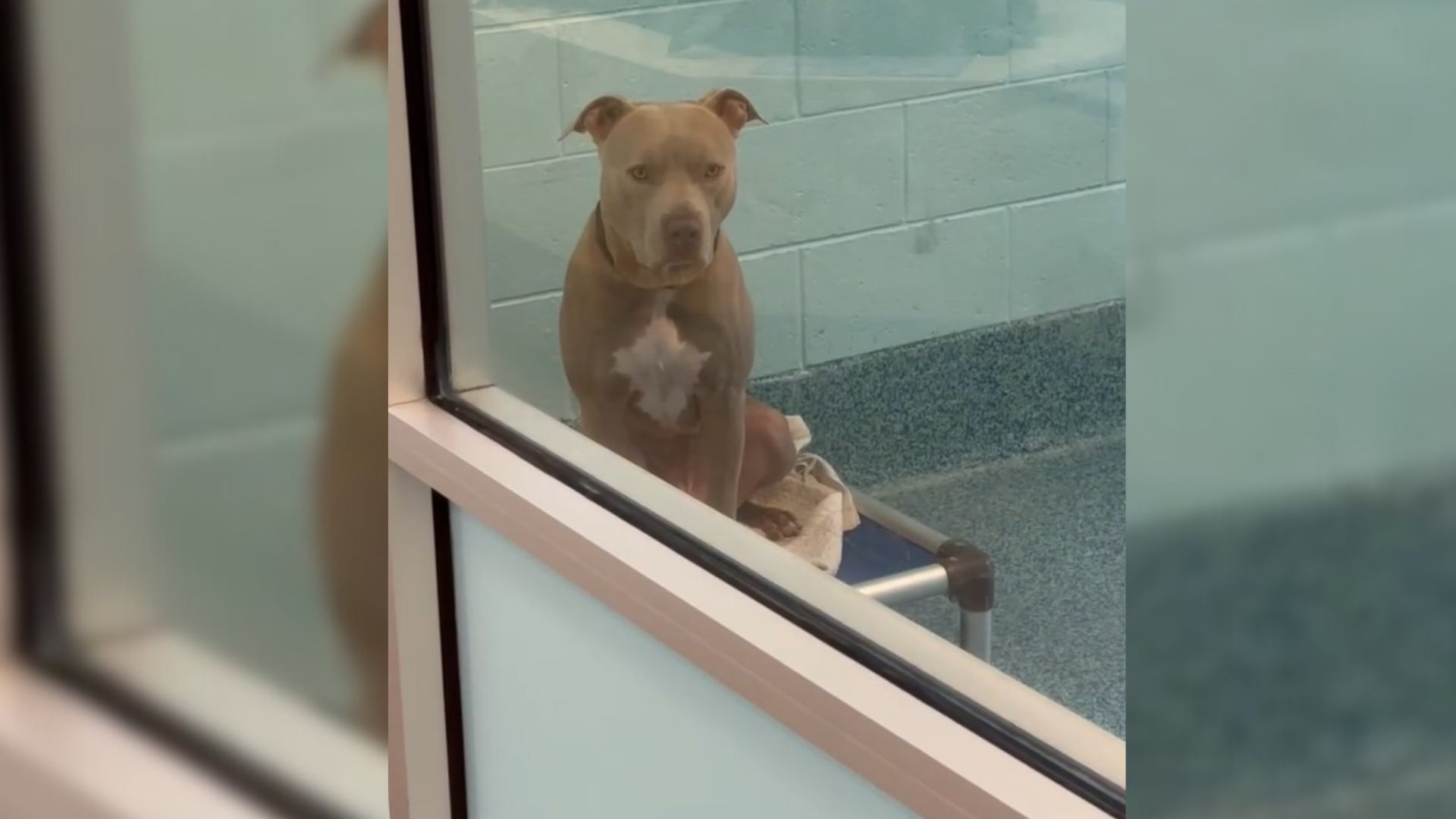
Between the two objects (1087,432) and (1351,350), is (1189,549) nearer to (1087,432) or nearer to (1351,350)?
(1351,350)

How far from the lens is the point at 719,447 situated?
124 cm

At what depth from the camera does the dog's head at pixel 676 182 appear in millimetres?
1220

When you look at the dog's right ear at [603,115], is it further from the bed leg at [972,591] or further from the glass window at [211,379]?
the glass window at [211,379]

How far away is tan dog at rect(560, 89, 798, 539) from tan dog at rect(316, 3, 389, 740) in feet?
3.34

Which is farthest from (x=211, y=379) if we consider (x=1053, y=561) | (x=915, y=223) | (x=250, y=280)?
(x=915, y=223)

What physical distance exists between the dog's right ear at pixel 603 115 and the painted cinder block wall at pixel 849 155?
1 cm

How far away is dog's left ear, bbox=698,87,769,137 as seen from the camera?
1222 mm

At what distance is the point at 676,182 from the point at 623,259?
0.27 feet

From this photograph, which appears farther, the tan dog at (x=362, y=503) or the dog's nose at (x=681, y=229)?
the dog's nose at (x=681, y=229)

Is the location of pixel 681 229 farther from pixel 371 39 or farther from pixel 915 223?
pixel 371 39

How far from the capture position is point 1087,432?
0.93 meters

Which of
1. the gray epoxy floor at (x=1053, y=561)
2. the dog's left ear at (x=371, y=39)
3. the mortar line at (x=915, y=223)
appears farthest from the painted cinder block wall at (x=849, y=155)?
the dog's left ear at (x=371, y=39)

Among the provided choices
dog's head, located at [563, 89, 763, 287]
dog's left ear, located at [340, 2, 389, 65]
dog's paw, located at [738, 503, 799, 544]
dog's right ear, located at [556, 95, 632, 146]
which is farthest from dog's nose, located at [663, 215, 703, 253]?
dog's left ear, located at [340, 2, 389, 65]

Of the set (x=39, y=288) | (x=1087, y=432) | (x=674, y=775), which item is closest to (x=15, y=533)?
(x=39, y=288)
